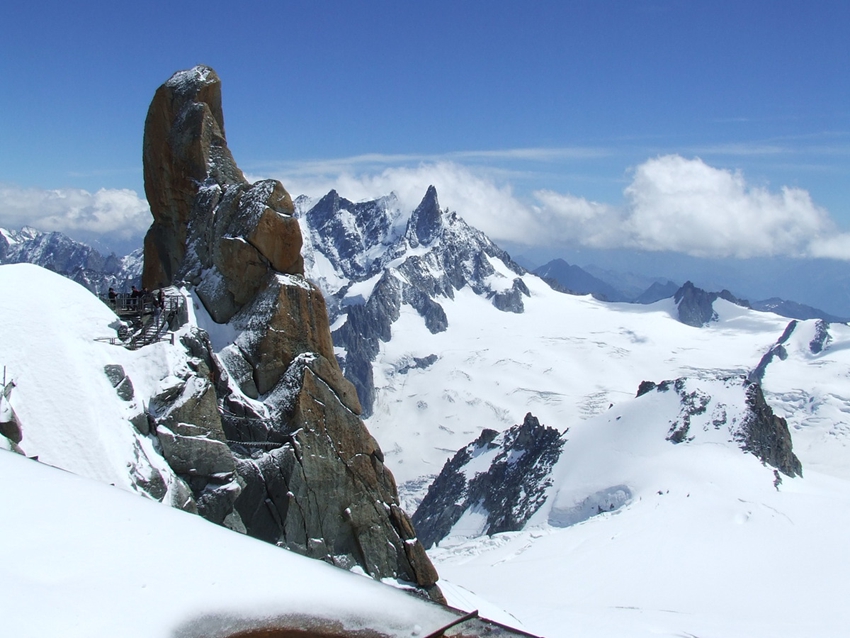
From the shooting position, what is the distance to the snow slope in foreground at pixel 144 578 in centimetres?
407

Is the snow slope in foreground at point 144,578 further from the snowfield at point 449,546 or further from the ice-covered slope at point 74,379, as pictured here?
the ice-covered slope at point 74,379

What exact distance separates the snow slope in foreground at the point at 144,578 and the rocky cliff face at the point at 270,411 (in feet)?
50.4

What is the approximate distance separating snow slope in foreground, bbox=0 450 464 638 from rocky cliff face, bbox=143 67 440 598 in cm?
1536

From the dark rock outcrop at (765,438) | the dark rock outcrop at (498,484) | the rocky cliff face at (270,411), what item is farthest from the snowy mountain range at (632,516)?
the rocky cliff face at (270,411)

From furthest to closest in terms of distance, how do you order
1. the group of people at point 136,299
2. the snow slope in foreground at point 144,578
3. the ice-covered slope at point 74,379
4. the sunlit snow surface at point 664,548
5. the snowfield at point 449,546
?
the sunlit snow surface at point 664,548
the group of people at point 136,299
the ice-covered slope at point 74,379
the snowfield at point 449,546
the snow slope in foreground at point 144,578

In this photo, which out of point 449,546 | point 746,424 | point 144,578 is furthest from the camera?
point 746,424

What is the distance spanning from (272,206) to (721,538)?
157 ft

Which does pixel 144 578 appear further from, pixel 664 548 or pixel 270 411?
pixel 664 548

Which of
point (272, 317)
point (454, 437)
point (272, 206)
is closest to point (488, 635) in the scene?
point (272, 317)

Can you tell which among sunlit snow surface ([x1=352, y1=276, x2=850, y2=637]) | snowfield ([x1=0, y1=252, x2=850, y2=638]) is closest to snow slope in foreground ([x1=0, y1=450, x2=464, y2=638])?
snowfield ([x1=0, y1=252, x2=850, y2=638])

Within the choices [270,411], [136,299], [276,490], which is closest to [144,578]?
[276,490]

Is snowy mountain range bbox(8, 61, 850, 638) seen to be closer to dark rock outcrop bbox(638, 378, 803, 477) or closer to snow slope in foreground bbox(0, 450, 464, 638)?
snow slope in foreground bbox(0, 450, 464, 638)

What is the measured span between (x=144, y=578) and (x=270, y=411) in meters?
20.9

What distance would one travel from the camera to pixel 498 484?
105 meters
